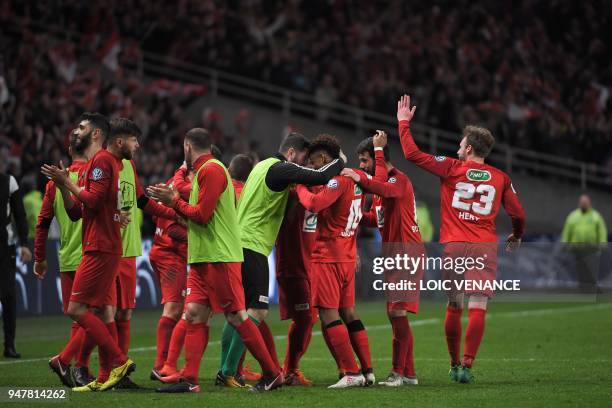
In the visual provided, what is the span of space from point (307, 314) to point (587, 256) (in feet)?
36.5

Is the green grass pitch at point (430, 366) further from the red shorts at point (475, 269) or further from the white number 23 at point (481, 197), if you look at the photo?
the white number 23 at point (481, 197)

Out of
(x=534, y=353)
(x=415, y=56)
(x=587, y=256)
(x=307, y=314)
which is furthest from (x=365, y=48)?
(x=307, y=314)

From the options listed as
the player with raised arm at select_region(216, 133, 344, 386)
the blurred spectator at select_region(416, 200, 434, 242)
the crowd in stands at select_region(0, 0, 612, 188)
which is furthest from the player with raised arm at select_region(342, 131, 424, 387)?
the blurred spectator at select_region(416, 200, 434, 242)

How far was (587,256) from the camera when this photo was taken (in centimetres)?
2094

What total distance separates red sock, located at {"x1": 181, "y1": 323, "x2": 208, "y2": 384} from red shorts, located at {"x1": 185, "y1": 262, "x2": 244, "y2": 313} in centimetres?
22

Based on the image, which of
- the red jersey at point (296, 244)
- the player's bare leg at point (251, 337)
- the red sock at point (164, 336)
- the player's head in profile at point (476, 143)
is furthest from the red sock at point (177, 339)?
the player's head in profile at point (476, 143)

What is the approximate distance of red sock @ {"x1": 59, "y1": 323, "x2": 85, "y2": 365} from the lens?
34.2 ft

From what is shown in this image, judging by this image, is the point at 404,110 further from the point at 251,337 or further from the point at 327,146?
the point at 251,337

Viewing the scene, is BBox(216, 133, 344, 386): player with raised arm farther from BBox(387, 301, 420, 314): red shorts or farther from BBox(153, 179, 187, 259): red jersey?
BBox(153, 179, 187, 259): red jersey

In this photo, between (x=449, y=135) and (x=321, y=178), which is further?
(x=449, y=135)

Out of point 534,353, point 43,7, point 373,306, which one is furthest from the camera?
point 43,7

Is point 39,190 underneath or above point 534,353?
above

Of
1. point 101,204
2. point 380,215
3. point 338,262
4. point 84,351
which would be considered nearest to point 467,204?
point 380,215

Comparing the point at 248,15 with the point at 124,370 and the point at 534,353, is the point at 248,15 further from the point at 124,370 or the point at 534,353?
the point at 124,370
